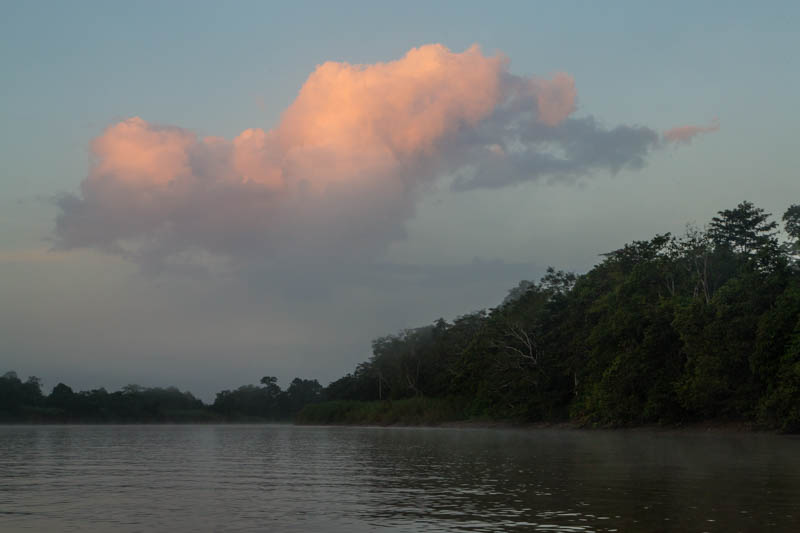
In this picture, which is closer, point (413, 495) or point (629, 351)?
point (413, 495)

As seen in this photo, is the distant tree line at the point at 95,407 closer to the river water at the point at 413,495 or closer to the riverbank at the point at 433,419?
the riverbank at the point at 433,419

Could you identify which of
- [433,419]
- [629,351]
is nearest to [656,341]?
[629,351]

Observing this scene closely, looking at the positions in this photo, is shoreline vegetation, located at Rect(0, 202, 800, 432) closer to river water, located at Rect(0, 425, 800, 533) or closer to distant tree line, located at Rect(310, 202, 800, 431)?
distant tree line, located at Rect(310, 202, 800, 431)

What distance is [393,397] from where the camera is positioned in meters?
130

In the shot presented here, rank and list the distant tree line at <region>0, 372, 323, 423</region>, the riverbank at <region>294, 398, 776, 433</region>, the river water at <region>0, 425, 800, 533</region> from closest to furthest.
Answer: the river water at <region>0, 425, 800, 533</region>
the riverbank at <region>294, 398, 776, 433</region>
the distant tree line at <region>0, 372, 323, 423</region>

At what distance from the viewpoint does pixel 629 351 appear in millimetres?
65812

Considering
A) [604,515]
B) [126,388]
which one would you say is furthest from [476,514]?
[126,388]

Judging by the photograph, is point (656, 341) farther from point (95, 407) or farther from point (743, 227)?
point (95, 407)

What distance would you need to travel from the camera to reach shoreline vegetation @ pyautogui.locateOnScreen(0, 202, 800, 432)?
5416 centimetres

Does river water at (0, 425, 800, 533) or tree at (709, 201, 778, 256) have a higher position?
tree at (709, 201, 778, 256)

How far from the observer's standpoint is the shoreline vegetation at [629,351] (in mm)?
54156

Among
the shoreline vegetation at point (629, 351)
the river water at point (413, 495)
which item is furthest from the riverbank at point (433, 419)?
the river water at point (413, 495)

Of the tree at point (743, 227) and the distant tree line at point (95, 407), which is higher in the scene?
the tree at point (743, 227)

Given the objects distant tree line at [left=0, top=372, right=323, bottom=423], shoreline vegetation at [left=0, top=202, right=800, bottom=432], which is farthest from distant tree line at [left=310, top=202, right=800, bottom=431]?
distant tree line at [left=0, top=372, right=323, bottom=423]
